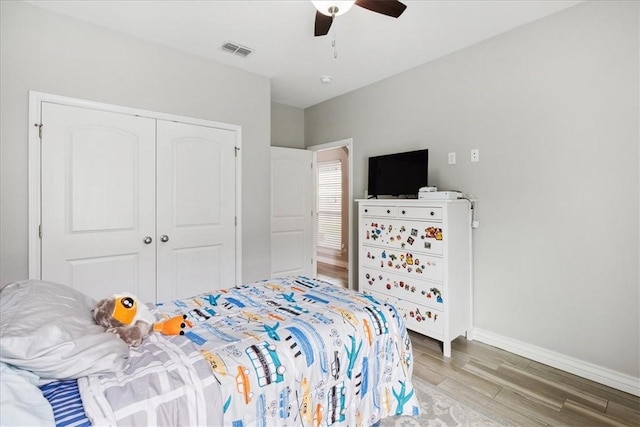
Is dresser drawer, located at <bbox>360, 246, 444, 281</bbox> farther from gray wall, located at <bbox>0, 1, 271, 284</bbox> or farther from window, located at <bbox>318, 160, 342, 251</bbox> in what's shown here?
window, located at <bbox>318, 160, 342, 251</bbox>

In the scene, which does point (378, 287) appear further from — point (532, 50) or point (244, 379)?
point (532, 50)

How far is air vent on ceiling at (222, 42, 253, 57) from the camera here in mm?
2825

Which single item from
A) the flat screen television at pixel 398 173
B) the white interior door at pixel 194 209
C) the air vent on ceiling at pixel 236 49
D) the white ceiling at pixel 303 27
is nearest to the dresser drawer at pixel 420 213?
the flat screen television at pixel 398 173

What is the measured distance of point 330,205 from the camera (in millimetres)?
6293

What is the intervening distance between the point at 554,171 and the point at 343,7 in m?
1.93

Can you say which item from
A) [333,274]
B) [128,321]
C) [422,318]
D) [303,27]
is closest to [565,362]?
[422,318]

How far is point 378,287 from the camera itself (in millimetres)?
3094

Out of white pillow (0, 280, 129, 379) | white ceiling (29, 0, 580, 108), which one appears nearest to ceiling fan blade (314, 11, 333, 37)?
white ceiling (29, 0, 580, 108)

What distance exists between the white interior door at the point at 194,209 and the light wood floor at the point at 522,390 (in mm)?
2066

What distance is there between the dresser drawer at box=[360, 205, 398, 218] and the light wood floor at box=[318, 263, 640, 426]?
1194 mm

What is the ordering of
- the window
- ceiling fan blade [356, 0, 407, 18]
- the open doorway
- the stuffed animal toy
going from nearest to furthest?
1. the stuffed animal toy
2. ceiling fan blade [356, 0, 407, 18]
3. the open doorway
4. the window

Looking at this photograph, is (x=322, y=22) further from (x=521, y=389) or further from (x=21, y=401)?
(x=521, y=389)

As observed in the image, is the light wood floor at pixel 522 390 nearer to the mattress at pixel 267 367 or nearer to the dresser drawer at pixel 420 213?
the mattress at pixel 267 367

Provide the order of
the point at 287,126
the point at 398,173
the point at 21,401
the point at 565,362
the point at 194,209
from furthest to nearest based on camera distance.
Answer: the point at 287,126 < the point at 398,173 < the point at 194,209 < the point at 565,362 < the point at 21,401
